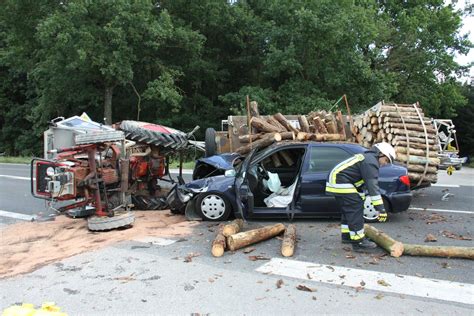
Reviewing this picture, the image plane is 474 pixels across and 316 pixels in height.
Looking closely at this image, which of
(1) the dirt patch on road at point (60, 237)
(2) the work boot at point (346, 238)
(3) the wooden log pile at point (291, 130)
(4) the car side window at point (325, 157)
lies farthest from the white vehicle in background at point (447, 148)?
(1) the dirt patch on road at point (60, 237)

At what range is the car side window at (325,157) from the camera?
7.32 meters

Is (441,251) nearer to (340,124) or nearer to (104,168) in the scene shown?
(340,124)

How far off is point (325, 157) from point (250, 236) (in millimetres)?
2147

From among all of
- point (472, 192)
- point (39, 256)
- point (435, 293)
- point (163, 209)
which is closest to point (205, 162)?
point (163, 209)

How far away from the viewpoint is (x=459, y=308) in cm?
407

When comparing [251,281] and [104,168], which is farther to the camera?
[104,168]

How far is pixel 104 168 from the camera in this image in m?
7.50

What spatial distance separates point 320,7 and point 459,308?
75.2 feet

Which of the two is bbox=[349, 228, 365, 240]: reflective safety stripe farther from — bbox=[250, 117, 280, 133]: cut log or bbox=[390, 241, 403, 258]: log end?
bbox=[250, 117, 280, 133]: cut log

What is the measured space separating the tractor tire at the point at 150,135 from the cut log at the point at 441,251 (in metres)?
5.12

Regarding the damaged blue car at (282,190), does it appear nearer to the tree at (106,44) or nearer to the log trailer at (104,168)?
the log trailer at (104,168)

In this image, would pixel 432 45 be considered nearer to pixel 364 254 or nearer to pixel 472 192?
pixel 472 192

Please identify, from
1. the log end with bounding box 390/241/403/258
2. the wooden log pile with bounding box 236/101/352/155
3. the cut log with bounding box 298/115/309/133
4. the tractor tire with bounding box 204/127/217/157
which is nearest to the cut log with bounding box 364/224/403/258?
the log end with bounding box 390/241/403/258

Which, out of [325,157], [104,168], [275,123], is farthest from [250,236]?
[275,123]
